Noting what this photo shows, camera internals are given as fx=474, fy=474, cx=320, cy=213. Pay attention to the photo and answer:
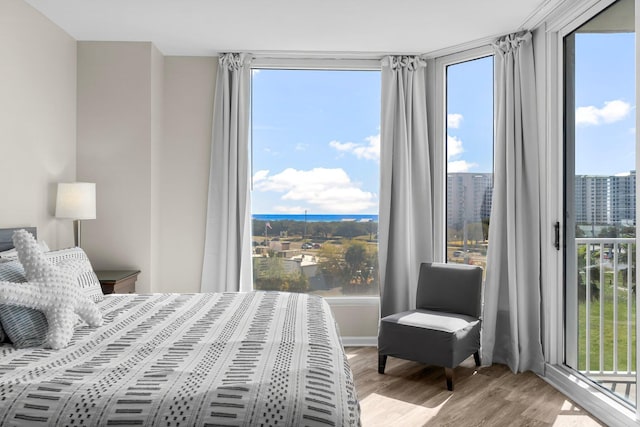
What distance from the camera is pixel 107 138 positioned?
402 cm

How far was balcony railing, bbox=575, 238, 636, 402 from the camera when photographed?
112 inches

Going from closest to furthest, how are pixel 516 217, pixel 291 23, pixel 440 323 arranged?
pixel 440 323 → pixel 291 23 → pixel 516 217

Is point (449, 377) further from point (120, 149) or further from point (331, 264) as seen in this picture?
point (120, 149)

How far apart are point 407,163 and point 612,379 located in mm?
2289

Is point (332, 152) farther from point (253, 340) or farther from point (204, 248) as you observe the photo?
point (253, 340)

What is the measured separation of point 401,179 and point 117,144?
8.25 ft

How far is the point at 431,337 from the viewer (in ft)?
11.1

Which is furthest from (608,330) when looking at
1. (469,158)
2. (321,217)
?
(321,217)

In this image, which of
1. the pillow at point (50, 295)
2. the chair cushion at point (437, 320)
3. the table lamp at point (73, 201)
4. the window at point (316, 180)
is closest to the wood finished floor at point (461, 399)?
the chair cushion at point (437, 320)

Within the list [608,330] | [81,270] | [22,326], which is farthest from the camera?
[608,330]

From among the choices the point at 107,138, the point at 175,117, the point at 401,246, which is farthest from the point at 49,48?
the point at 401,246

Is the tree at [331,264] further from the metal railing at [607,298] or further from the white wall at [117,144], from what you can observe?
the metal railing at [607,298]

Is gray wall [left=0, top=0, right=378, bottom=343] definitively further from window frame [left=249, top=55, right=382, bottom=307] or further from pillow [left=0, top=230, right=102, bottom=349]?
pillow [left=0, top=230, right=102, bottom=349]

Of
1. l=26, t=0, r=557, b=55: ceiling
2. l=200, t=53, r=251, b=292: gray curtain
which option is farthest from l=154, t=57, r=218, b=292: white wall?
l=26, t=0, r=557, b=55: ceiling
